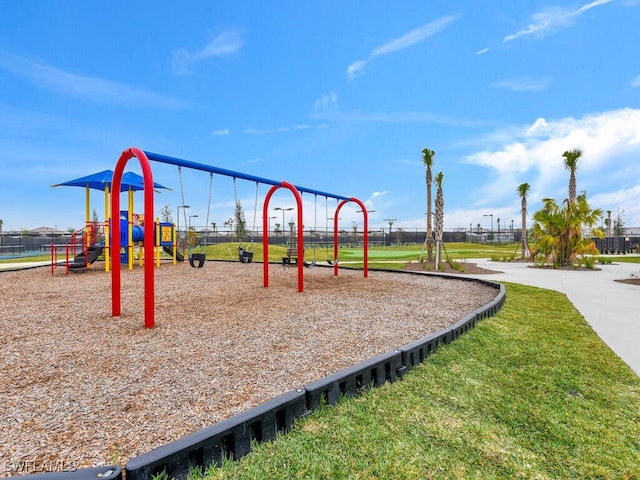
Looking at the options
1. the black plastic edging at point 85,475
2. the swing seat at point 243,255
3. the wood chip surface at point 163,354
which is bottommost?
the wood chip surface at point 163,354

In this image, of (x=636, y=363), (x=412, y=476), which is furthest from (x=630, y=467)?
(x=636, y=363)

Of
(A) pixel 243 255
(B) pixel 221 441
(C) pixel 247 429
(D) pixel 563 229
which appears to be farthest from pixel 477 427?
(D) pixel 563 229

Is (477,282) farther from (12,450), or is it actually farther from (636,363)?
(12,450)

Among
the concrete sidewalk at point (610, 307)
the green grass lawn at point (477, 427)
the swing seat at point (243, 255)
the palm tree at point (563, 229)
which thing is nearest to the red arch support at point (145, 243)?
the green grass lawn at point (477, 427)

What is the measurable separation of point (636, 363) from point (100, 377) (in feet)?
15.4

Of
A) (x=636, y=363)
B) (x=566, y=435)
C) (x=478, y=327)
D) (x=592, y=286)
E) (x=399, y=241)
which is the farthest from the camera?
(x=399, y=241)

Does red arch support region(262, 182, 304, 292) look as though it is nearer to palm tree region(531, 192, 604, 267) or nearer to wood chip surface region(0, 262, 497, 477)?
wood chip surface region(0, 262, 497, 477)

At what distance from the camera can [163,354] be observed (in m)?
3.35

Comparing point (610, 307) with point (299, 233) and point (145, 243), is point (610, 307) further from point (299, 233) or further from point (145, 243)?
point (145, 243)

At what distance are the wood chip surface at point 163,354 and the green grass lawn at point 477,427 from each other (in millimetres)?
508

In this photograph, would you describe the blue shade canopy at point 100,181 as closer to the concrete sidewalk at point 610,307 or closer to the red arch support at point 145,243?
the red arch support at point 145,243

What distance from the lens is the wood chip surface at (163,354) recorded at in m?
2.03

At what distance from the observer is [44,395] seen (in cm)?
250

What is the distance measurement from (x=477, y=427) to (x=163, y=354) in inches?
105
